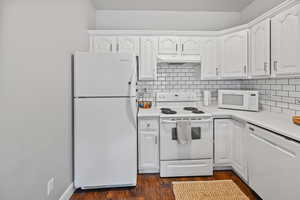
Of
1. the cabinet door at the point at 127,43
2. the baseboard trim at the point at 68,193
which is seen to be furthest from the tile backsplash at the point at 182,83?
the baseboard trim at the point at 68,193

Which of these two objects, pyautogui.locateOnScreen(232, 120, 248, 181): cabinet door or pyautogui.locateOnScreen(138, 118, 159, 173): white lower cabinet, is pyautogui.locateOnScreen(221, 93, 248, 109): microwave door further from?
pyautogui.locateOnScreen(138, 118, 159, 173): white lower cabinet

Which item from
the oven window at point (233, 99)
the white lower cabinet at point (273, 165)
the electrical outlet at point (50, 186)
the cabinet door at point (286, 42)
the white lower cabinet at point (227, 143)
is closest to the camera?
the white lower cabinet at point (273, 165)

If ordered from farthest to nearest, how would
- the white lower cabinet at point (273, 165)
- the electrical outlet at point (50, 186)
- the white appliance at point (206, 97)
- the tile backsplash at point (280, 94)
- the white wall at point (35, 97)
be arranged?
the white appliance at point (206, 97) → the tile backsplash at point (280, 94) → the electrical outlet at point (50, 186) → the white lower cabinet at point (273, 165) → the white wall at point (35, 97)

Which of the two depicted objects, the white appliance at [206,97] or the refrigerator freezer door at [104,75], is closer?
the refrigerator freezer door at [104,75]

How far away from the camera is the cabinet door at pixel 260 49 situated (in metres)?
2.15

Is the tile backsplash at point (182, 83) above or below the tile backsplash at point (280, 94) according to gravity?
above

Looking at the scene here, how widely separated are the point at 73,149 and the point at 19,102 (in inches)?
42.0

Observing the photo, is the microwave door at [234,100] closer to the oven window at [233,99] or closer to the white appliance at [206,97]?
the oven window at [233,99]

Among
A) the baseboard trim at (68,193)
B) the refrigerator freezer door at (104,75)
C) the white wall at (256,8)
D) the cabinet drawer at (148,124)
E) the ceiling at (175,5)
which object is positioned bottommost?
the baseboard trim at (68,193)

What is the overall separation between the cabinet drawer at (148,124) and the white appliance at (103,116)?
13.4 inches

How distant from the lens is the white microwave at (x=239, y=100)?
2471 millimetres

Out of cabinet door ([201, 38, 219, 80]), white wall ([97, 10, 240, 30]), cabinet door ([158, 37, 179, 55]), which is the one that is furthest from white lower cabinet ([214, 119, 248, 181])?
white wall ([97, 10, 240, 30])

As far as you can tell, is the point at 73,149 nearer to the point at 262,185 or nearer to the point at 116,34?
the point at 116,34

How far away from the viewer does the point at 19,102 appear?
1.23 metres
